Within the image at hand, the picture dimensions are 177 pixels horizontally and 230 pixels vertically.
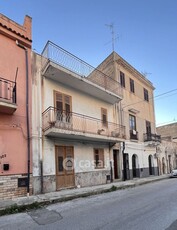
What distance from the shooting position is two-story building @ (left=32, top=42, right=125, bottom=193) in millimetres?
11982

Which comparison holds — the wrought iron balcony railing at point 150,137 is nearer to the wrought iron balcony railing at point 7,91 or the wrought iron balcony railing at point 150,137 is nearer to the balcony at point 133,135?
the balcony at point 133,135

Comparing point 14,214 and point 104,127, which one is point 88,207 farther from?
point 104,127

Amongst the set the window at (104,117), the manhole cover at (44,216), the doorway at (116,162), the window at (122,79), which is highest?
the window at (122,79)

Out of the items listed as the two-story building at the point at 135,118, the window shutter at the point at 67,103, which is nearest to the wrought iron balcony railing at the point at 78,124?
the window shutter at the point at 67,103

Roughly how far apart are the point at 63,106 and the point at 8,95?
3753 millimetres

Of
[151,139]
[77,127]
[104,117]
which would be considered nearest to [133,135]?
[151,139]

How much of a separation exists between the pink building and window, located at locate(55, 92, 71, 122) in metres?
1.93

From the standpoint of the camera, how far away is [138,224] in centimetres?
591

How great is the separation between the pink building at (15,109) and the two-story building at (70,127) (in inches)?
22.3

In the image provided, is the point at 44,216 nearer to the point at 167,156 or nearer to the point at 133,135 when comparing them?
the point at 133,135

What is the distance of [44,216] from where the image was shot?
7367mm

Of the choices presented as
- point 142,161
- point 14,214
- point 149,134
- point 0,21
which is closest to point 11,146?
point 14,214

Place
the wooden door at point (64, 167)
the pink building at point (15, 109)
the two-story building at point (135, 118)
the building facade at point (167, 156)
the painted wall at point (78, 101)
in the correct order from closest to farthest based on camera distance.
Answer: the pink building at point (15, 109)
the wooden door at point (64, 167)
the painted wall at point (78, 101)
the two-story building at point (135, 118)
the building facade at point (167, 156)

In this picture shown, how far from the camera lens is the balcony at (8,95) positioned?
32.4 feet
